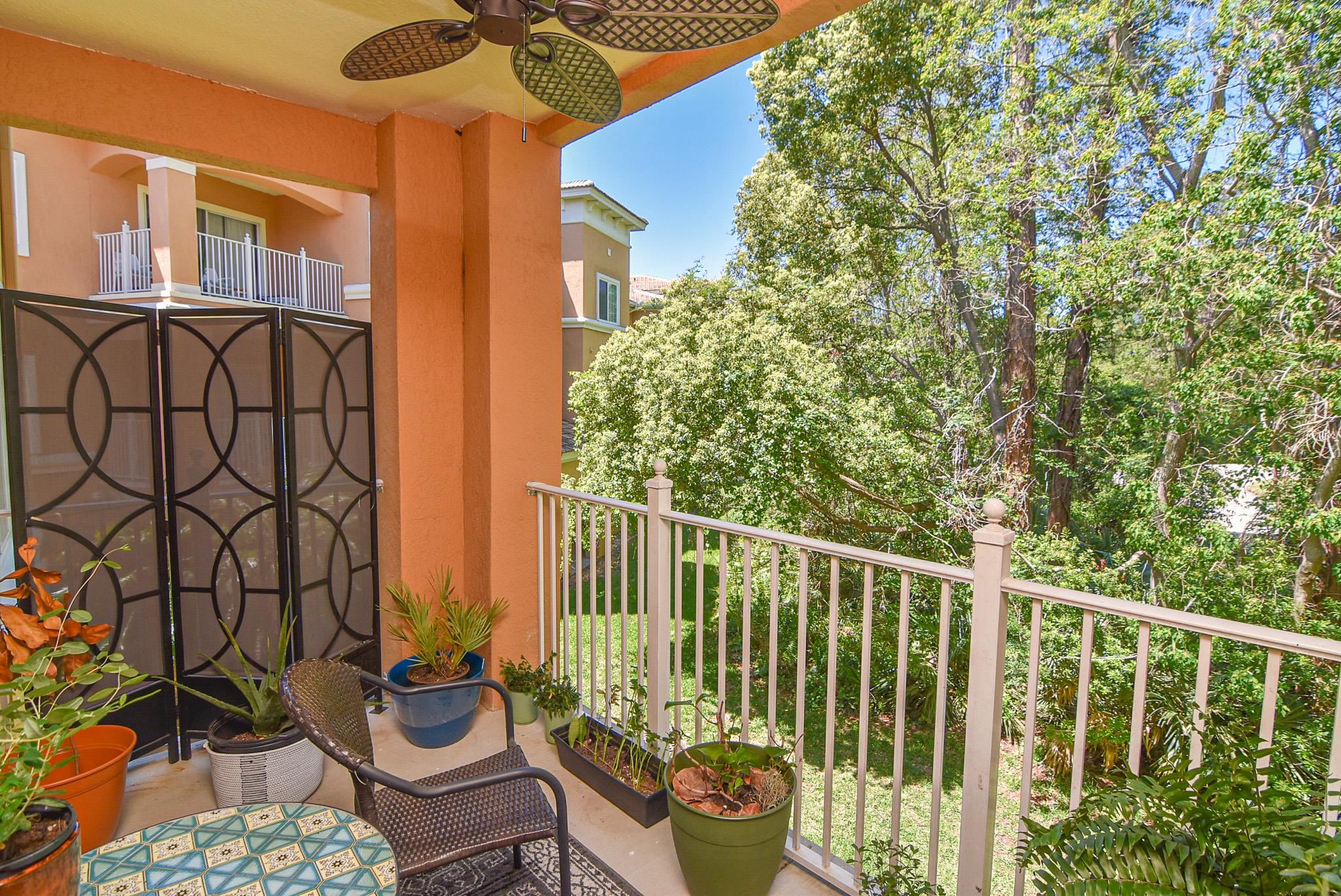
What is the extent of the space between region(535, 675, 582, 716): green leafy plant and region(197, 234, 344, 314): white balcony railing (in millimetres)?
8669

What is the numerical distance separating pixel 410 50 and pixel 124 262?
9.27 m

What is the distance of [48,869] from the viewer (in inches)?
37.2

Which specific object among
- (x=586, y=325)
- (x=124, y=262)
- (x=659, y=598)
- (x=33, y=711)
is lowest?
(x=659, y=598)

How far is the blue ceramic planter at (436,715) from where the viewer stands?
2700 millimetres

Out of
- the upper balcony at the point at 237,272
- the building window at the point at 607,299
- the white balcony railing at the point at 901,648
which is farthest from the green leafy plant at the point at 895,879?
the building window at the point at 607,299

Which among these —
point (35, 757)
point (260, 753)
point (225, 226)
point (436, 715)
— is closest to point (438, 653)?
point (436, 715)

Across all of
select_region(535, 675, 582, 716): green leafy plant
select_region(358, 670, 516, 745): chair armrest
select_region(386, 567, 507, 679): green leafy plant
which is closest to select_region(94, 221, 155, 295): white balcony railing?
select_region(386, 567, 507, 679): green leafy plant

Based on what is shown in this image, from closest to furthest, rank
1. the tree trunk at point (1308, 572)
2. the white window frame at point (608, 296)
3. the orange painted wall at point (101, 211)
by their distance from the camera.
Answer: the tree trunk at point (1308, 572), the orange painted wall at point (101, 211), the white window frame at point (608, 296)

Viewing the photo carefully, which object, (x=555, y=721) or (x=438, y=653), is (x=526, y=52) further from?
(x=555, y=721)

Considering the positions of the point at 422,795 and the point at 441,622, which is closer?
the point at 422,795

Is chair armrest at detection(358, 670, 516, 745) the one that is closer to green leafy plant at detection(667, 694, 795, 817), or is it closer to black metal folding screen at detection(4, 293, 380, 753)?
→ green leafy plant at detection(667, 694, 795, 817)

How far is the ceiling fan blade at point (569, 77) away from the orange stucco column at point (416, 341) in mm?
1254

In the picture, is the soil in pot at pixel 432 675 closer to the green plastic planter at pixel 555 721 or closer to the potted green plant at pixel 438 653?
the potted green plant at pixel 438 653

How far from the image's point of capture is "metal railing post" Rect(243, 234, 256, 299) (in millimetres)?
9320
